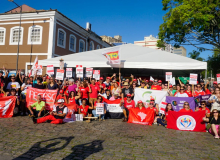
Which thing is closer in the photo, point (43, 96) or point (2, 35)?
point (43, 96)

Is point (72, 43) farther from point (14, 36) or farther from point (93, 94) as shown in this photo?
point (93, 94)

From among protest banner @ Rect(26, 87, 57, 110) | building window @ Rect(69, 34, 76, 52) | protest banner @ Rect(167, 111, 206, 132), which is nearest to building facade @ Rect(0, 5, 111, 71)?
building window @ Rect(69, 34, 76, 52)

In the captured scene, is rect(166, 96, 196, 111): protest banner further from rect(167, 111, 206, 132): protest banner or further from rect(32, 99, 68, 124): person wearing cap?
rect(32, 99, 68, 124): person wearing cap

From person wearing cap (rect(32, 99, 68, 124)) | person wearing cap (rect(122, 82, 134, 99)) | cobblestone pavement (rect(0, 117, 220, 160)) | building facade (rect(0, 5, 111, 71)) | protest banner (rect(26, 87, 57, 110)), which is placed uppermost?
building facade (rect(0, 5, 111, 71))

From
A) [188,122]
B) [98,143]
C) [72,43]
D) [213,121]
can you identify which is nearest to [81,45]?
[72,43]

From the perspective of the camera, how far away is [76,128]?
7078mm

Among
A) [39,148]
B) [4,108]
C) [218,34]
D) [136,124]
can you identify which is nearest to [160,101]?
[136,124]

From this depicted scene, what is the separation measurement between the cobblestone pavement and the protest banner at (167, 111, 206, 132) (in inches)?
15.1

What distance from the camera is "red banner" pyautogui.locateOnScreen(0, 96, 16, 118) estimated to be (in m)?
8.83

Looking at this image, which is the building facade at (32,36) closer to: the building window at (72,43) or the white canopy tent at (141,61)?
the building window at (72,43)

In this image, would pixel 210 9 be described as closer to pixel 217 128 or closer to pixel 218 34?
pixel 218 34

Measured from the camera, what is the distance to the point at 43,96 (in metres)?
9.64

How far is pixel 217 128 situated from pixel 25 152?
588 centimetres

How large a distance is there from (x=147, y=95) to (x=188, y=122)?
2.50 metres
